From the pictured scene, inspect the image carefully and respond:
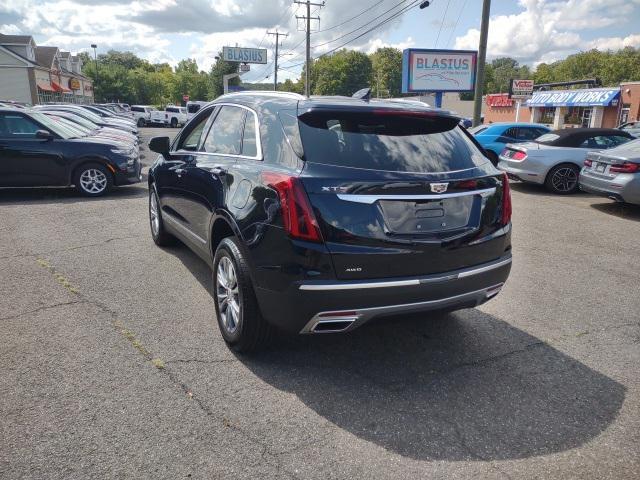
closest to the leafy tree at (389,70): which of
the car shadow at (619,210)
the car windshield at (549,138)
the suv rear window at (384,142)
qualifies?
the car windshield at (549,138)

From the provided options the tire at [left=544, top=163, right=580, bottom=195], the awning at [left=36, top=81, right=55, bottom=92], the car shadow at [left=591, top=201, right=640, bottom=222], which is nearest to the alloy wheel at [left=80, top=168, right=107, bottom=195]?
the tire at [left=544, top=163, right=580, bottom=195]

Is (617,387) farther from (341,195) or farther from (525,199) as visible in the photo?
(525,199)

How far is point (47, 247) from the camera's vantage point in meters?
6.36

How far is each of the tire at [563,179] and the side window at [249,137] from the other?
900 centimetres

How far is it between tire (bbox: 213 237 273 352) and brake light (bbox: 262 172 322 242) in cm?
55

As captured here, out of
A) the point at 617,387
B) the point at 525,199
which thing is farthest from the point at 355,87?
the point at 617,387

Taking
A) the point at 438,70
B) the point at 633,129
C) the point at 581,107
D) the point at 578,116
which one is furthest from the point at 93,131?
the point at 578,116

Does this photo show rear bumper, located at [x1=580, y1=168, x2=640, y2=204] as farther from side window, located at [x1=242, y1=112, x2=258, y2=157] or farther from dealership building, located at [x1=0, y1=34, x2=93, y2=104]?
dealership building, located at [x1=0, y1=34, x2=93, y2=104]

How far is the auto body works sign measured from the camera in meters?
28.2

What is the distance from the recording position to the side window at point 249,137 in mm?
3685

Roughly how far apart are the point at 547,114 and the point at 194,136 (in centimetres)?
5797

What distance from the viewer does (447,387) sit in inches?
129

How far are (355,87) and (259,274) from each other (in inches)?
4963

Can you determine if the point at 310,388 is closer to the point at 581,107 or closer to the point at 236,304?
the point at 236,304
